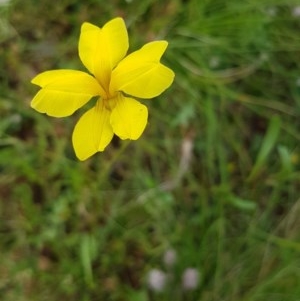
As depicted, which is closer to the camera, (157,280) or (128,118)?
(128,118)

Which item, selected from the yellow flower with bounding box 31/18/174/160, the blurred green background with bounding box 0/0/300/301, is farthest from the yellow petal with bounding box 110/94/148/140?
the blurred green background with bounding box 0/0/300/301

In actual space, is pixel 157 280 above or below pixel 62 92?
below

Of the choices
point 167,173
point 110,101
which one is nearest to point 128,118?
point 110,101

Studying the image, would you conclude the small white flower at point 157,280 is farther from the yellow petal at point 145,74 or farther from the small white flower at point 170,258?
the yellow petal at point 145,74

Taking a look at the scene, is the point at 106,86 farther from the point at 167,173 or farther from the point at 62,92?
the point at 167,173

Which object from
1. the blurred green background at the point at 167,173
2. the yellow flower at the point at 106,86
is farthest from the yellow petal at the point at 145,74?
the blurred green background at the point at 167,173

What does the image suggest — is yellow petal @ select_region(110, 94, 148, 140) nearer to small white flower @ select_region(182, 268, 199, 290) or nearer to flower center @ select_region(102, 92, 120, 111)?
flower center @ select_region(102, 92, 120, 111)
